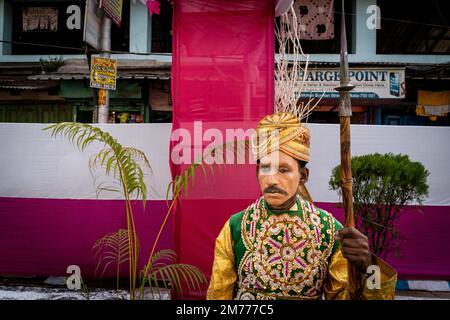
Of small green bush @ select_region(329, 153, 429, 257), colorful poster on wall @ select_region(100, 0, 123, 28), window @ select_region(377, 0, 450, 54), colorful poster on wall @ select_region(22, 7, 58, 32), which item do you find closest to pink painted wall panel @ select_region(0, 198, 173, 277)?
small green bush @ select_region(329, 153, 429, 257)

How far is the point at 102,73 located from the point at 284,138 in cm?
441

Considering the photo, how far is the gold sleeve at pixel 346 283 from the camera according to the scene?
1.74 metres

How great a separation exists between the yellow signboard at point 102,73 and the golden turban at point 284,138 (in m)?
4.16

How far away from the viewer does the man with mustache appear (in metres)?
2.00

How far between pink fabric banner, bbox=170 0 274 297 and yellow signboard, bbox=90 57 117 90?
2.59 metres

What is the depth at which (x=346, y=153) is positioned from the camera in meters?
1.66

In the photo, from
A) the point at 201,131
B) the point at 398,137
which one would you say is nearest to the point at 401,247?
the point at 398,137

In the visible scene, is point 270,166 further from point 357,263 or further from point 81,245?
point 81,245

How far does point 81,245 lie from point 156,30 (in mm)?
6342

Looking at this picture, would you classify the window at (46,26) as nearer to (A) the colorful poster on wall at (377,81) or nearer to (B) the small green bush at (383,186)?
(A) the colorful poster on wall at (377,81)

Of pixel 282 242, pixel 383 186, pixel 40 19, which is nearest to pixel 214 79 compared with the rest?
pixel 282 242

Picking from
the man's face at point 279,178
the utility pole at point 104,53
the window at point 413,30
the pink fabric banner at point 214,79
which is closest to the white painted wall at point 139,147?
the utility pole at point 104,53

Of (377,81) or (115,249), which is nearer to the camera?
(115,249)

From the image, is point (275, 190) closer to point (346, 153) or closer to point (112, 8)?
point (346, 153)
